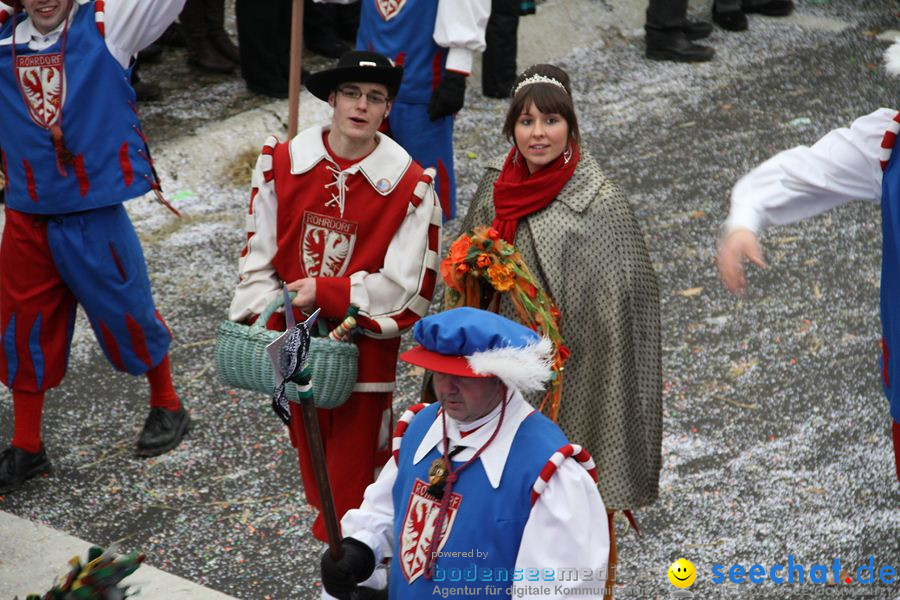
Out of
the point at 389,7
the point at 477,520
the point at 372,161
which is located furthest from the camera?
the point at 389,7

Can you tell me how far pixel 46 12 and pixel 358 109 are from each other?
1.48m

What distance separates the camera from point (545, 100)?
4.17 m

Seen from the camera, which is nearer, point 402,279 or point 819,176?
point 819,176

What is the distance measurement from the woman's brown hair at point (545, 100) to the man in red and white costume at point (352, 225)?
1.41 ft

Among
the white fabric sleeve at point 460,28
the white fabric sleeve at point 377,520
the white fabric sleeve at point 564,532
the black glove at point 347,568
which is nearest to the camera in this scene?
the white fabric sleeve at point 564,532

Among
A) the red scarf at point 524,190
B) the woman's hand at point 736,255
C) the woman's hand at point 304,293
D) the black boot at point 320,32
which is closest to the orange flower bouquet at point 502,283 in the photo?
the red scarf at point 524,190

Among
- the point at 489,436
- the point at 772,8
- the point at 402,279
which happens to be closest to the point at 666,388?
the point at 402,279

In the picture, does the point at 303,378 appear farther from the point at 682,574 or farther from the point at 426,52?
the point at 426,52

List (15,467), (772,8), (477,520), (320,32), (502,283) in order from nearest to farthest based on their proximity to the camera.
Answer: (477,520), (502,283), (15,467), (320,32), (772,8)

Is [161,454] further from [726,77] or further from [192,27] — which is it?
[726,77]

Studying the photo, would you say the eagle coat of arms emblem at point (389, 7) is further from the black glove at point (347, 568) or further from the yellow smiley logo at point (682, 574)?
the black glove at point (347, 568)

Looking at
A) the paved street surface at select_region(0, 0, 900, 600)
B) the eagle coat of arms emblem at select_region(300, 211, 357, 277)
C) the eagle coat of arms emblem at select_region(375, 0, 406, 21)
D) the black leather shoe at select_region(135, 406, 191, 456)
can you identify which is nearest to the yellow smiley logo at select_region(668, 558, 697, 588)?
the paved street surface at select_region(0, 0, 900, 600)

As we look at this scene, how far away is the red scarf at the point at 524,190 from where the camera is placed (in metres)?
4.23

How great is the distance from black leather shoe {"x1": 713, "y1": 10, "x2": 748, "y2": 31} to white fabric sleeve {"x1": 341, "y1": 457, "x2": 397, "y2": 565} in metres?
8.36
